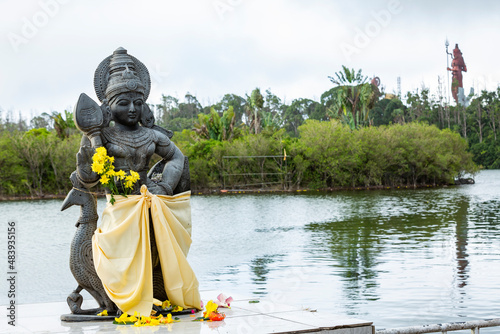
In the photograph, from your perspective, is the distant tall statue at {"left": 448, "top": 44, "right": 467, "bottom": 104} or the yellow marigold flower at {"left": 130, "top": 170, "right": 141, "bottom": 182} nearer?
the yellow marigold flower at {"left": 130, "top": 170, "right": 141, "bottom": 182}

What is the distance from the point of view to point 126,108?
17.6 feet

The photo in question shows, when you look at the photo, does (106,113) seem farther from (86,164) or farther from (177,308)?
(177,308)

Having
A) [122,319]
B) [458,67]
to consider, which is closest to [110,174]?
[122,319]

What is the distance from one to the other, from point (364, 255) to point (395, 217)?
9.52 metres

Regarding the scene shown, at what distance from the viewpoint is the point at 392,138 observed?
4562cm

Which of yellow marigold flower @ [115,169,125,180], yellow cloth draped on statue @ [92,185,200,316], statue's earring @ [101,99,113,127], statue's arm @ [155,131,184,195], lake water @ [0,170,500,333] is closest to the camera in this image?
yellow cloth draped on statue @ [92,185,200,316]

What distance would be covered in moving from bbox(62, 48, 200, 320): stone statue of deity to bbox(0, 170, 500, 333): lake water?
2.23 m

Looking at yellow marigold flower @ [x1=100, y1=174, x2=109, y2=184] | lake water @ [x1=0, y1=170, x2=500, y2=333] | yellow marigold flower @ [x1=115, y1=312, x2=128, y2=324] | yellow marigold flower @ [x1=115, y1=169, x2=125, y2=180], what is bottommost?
lake water @ [x1=0, y1=170, x2=500, y2=333]

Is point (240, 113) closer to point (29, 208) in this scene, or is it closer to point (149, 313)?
point (29, 208)

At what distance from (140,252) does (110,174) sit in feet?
2.26

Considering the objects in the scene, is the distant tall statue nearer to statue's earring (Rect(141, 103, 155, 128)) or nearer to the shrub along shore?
the shrub along shore

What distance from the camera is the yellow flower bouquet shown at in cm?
498

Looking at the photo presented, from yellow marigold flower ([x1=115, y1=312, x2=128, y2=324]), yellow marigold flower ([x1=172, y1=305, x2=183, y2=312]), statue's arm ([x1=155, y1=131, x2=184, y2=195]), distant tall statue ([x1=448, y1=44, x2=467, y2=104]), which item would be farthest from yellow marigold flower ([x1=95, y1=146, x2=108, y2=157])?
distant tall statue ([x1=448, y1=44, x2=467, y2=104])

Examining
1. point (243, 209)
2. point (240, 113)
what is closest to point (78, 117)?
point (243, 209)
